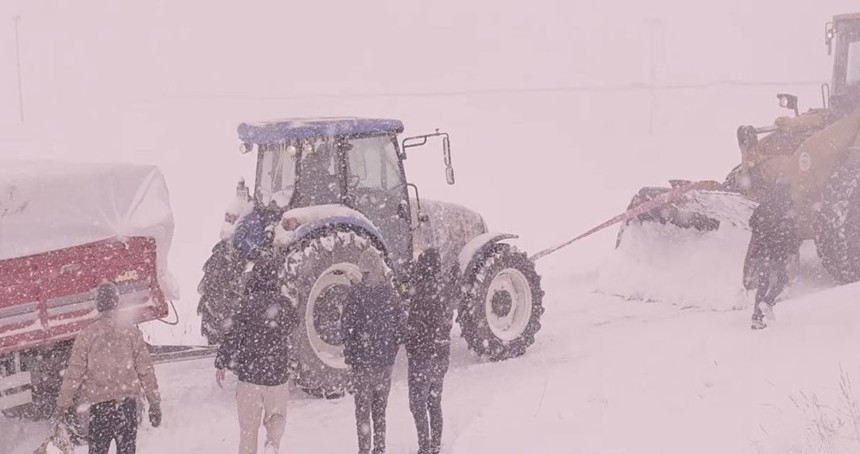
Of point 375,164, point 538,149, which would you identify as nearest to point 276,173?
point 375,164

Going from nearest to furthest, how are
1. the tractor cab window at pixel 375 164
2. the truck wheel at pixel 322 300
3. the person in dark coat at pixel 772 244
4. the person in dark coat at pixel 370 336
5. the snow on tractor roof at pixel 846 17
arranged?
the person in dark coat at pixel 370 336 → the truck wheel at pixel 322 300 → the tractor cab window at pixel 375 164 → the person in dark coat at pixel 772 244 → the snow on tractor roof at pixel 846 17

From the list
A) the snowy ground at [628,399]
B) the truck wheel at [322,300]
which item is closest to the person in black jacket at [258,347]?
the snowy ground at [628,399]

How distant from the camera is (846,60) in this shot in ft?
40.4

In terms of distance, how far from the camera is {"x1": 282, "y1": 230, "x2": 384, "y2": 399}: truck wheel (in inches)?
294

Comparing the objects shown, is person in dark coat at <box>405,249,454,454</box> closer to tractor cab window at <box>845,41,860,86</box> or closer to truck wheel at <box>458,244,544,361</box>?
truck wheel at <box>458,244,544,361</box>

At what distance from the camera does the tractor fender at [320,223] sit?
7559mm

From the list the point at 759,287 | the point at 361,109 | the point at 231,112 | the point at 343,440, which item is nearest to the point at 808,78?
the point at 361,109

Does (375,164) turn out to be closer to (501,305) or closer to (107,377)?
(501,305)

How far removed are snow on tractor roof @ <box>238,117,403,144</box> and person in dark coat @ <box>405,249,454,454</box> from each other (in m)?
2.33

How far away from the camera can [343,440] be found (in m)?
6.89

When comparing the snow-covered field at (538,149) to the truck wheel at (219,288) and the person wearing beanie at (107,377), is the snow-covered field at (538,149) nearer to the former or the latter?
the truck wheel at (219,288)

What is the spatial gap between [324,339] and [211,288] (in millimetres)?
1342

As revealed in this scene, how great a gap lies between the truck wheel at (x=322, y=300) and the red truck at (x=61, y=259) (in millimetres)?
1159

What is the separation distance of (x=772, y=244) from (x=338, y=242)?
186 inches
